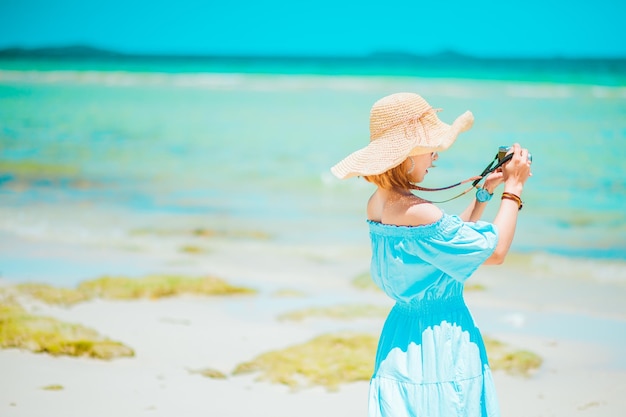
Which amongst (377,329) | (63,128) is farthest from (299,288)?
(63,128)

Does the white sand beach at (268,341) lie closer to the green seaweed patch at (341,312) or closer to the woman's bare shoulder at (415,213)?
the green seaweed patch at (341,312)

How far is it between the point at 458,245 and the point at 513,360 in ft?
8.70

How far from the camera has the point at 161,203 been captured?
36.6ft

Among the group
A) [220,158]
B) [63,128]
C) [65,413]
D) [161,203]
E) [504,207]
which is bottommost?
[65,413]

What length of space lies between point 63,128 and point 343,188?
10528 mm

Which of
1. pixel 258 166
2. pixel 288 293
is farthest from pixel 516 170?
pixel 258 166

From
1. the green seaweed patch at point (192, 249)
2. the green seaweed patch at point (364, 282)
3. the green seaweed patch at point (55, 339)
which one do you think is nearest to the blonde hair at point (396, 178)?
the green seaweed patch at point (55, 339)

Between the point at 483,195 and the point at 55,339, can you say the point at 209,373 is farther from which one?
the point at 483,195

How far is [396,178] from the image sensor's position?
2645 mm

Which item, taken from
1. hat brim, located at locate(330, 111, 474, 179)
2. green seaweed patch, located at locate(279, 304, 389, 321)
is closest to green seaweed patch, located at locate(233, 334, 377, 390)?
green seaweed patch, located at locate(279, 304, 389, 321)

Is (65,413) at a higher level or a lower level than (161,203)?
lower

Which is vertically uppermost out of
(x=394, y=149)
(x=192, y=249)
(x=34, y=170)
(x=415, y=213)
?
(x=34, y=170)

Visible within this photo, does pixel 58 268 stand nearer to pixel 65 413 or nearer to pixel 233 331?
pixel 233 331

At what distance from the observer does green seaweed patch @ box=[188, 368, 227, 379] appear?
468 centimetres
